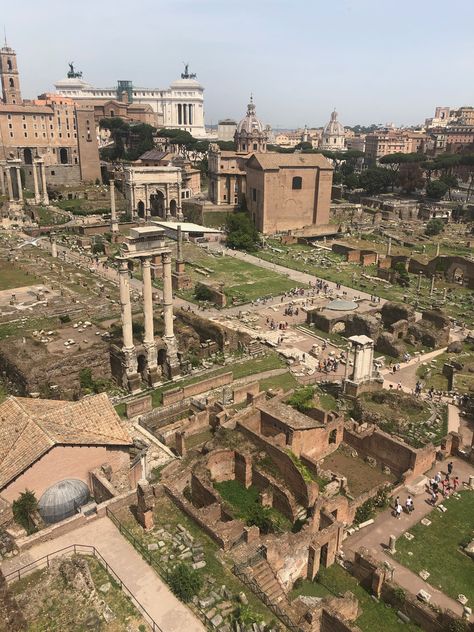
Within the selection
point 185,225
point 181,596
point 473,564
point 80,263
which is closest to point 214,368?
point 473,564

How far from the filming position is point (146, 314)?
30094 mm

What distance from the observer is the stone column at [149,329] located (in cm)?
2966

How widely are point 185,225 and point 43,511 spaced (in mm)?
59031

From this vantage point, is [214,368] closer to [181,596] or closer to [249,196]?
[181,596]

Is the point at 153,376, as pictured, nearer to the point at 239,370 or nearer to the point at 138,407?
the point at 138,407

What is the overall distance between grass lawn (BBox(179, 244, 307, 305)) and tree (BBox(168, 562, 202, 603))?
3394 cm

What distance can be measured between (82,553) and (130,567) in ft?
4.42

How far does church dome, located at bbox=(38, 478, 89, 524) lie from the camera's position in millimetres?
15727

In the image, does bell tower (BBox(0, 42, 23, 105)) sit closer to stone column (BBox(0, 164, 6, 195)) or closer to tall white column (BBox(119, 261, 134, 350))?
stone column (BBox(0, 164, 6, 195))

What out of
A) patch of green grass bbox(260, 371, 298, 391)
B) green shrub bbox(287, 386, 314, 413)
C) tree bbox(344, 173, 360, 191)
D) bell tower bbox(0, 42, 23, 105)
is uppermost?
bell tower bbox(0, 42, 23, 105)

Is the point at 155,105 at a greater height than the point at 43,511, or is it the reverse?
the point at 155,105

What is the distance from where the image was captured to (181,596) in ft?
41.3

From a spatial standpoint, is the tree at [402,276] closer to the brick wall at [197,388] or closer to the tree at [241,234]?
the tree at [241,234]

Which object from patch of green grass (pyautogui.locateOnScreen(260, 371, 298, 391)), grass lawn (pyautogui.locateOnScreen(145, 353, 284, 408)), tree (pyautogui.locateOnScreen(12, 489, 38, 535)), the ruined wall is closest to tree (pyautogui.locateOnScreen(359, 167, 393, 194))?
grass lawn (pyautogui.locateOnScreen(145, 353, 284, 408))
